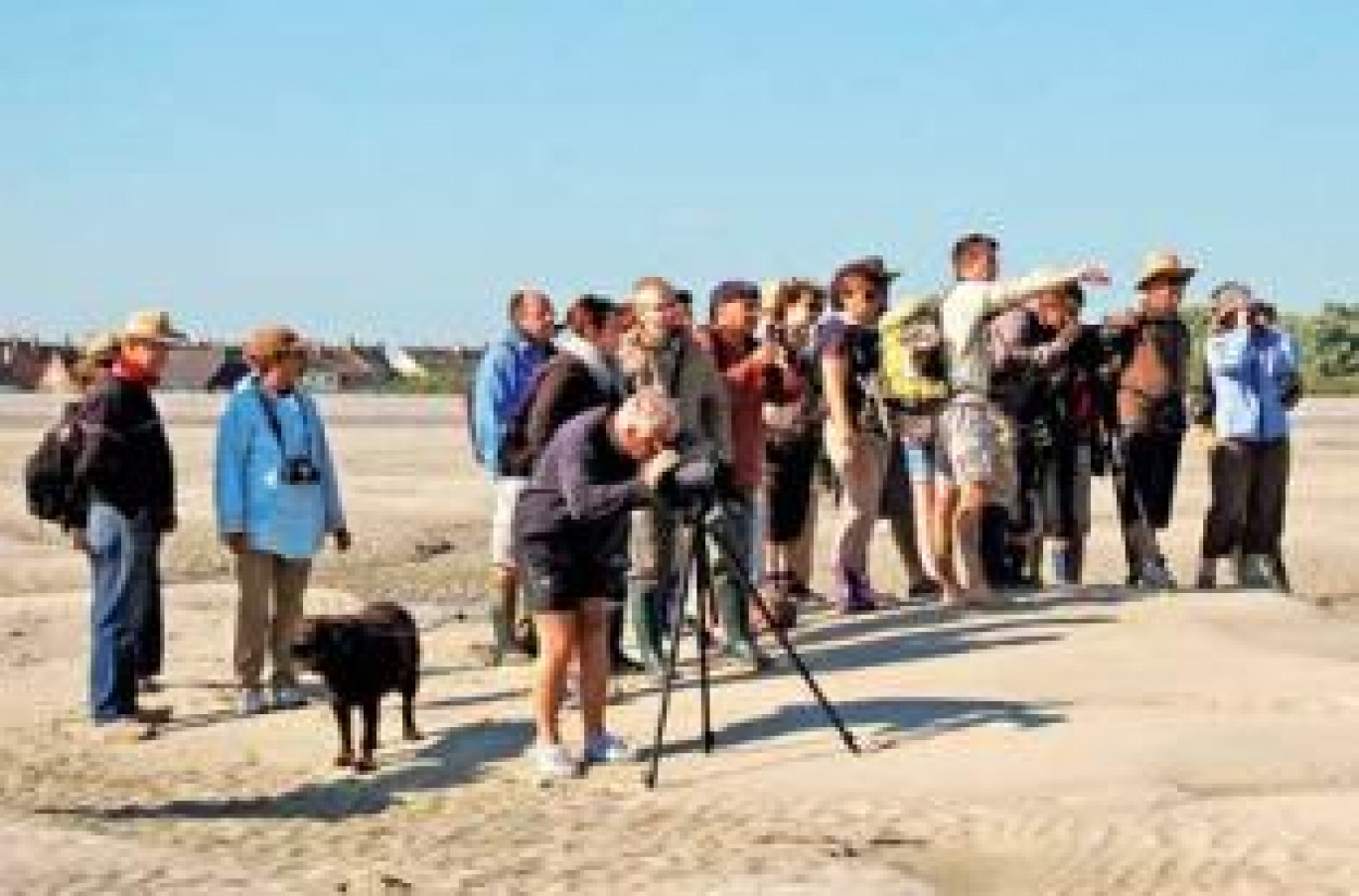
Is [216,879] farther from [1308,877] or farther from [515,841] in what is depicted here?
[1308,877]

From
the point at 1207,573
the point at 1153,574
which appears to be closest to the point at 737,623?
the point at 1153,574

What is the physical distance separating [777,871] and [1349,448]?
27.8 meters

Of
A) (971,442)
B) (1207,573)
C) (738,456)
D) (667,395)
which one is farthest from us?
(1207,573)

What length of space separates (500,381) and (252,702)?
1952 mm

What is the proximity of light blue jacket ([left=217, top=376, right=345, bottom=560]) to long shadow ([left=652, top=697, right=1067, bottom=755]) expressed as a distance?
7.62 ft

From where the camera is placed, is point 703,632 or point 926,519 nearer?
point 703,632

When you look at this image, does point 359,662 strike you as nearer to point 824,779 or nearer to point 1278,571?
point 824,779

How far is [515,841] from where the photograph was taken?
8.57m

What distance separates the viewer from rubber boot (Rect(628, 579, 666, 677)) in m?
11.0

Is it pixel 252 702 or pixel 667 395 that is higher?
pixel 667 395

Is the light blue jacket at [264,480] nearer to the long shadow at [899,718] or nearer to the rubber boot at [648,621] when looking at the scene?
the rubber boot at [648,621]

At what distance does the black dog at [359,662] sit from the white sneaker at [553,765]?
864mm

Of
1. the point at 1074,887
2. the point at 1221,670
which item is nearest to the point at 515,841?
the point at 1074,887

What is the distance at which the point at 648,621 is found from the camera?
11.2 meters
